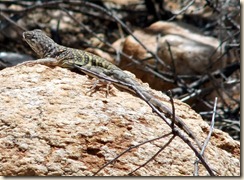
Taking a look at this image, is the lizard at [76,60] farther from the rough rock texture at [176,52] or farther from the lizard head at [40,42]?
the rough rock texture at [176,52]

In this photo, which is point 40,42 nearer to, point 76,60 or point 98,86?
point 76,60

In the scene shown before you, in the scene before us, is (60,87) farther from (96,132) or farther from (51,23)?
(51,23)

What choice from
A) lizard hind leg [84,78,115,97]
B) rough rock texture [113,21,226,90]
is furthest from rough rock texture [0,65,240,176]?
rough rock texture [113,21,226,90]

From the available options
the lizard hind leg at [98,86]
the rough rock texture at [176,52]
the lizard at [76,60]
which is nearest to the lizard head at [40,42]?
the lizard at [76,60]

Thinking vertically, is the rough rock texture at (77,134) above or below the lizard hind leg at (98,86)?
below

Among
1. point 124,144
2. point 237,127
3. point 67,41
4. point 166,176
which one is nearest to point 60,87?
point 124,144

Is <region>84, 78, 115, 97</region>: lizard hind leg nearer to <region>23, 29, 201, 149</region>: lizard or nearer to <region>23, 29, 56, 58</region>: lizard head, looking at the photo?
<region>23, 29, 201, 149</region>: lizard

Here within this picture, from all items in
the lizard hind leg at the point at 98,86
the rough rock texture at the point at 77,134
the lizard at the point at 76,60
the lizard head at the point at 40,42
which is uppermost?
the lizard head at the point at 40,42
